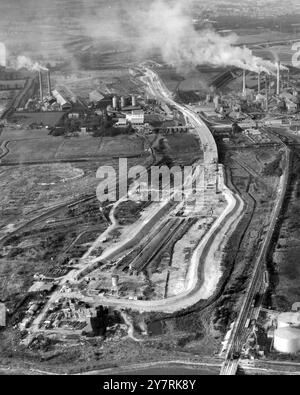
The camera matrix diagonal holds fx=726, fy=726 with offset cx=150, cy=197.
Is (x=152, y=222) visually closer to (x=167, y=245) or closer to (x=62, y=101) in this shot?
→ (x=167, y=245)

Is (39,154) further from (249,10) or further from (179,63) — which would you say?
(249,10)

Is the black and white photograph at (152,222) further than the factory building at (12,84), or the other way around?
the factory building at (12,84)

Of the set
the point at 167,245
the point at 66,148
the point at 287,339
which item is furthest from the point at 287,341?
the point at 66,148

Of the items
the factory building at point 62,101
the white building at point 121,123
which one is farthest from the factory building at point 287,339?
the factory building at point 62,101

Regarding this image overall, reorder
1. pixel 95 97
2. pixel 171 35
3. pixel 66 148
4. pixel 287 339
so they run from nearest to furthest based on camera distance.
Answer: pixel 287 339
pixel 66 148
pixel 95 97
pixel 171 35

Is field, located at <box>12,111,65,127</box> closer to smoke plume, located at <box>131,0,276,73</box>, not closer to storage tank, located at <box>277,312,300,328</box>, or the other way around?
smoke plume, located at <box>131,0,276,73</box>

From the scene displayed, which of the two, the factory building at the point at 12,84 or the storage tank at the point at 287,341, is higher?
the storage tank at the point at 287,341

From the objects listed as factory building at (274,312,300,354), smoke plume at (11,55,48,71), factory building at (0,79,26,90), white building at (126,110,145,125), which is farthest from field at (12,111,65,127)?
factory building at (274,312,300,354)

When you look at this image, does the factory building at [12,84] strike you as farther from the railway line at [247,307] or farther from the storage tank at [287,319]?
the storage tank at [287,319]
